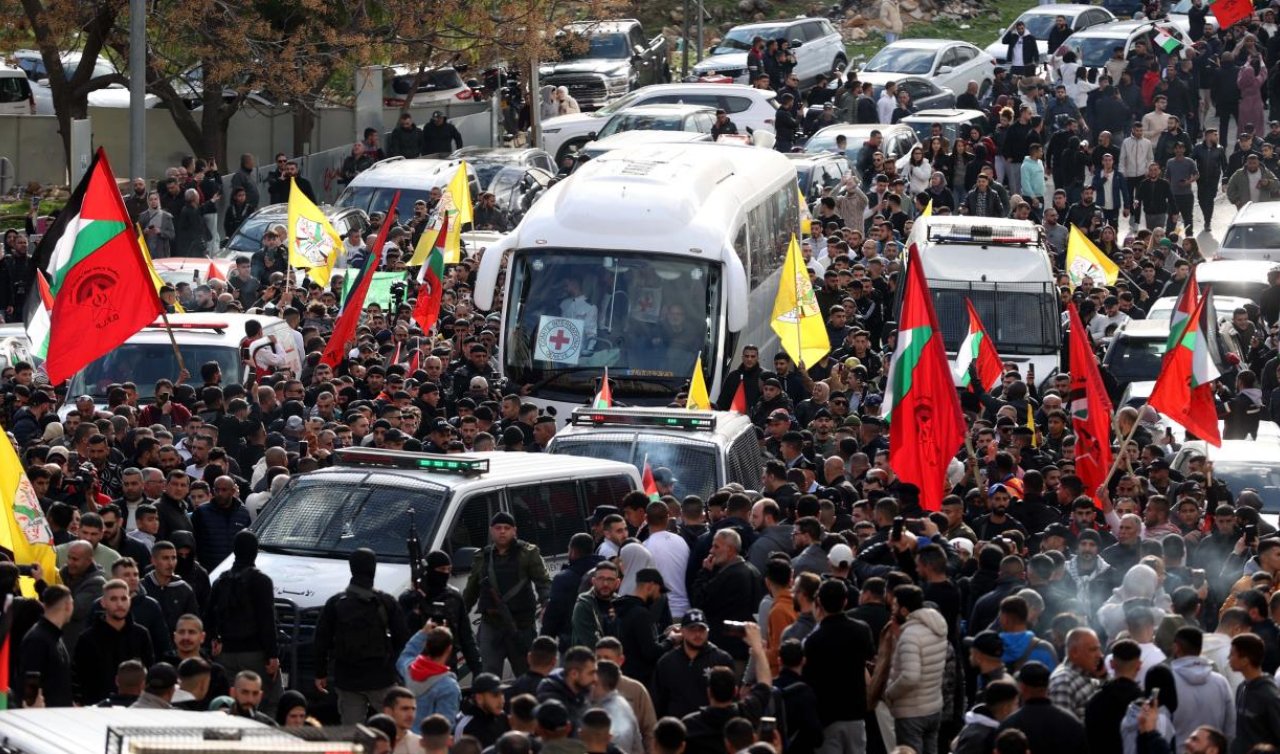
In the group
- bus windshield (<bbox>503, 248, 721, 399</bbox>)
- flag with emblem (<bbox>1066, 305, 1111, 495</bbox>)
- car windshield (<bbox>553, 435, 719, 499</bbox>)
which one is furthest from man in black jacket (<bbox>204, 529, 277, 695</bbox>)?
bus windshield (<bbox>503, 248, 721, 399</bbox>)

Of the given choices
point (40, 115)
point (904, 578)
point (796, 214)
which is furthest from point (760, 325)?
point (40, 115)

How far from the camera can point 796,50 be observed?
4409 cm

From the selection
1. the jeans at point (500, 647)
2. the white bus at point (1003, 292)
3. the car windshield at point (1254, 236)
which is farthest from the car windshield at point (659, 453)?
the car windshield at point (1254, 236)

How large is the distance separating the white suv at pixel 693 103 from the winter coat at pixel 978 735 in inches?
1096

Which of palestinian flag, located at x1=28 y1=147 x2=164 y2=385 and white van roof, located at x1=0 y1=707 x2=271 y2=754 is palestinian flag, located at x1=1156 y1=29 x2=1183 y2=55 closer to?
palestinian flag, located at x1=28 y1=147 x2=164 y2=385

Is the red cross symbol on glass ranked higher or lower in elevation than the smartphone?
lower

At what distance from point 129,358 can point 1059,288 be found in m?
10.0

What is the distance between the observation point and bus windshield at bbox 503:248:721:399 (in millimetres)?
20531

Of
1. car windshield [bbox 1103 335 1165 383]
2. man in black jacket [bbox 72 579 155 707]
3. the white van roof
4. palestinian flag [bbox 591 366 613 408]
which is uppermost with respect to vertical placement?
the white van roof

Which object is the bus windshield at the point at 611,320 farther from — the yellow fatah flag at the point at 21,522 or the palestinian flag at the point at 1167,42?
the palestinian flag at the point at 1167,42

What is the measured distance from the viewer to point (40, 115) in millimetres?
35312

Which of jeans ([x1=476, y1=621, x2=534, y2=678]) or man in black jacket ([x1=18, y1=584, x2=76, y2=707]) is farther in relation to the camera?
jeans ([x1=476, y1=621, x2=534, y2=678])

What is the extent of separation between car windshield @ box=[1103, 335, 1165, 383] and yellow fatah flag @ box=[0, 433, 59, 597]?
12506mm

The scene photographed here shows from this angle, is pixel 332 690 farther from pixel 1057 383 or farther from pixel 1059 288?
pixel 1059 288
